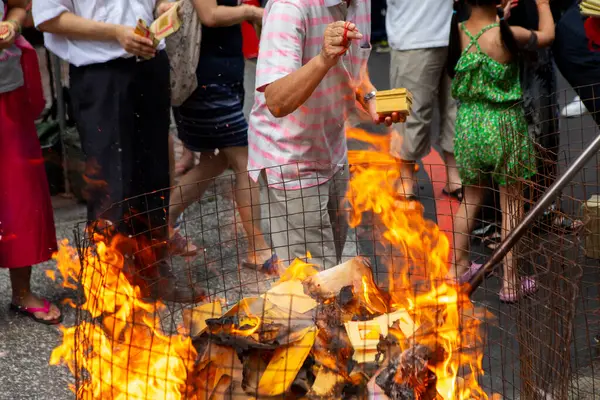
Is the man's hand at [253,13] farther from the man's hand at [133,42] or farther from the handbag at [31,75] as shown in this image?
the handbag at [31,75]

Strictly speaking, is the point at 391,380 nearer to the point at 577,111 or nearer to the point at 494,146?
the point at 494,146

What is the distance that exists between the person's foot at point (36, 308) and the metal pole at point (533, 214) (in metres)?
2.42

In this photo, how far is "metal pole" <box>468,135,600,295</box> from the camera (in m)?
2.72

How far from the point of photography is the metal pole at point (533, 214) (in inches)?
107

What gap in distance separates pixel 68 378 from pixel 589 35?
3222 millimetres

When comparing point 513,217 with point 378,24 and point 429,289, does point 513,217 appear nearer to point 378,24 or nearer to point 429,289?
point 429,289

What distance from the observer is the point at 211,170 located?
17.4 feet

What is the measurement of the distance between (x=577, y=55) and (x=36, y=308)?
324 cm

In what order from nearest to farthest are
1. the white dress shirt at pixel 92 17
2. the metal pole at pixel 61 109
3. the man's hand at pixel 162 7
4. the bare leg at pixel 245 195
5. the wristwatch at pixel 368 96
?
the wristwatch at pixel 368 96 < the white dress shirt at pixel 92 17 < the man's hand at pixel 162 7 < the bare leg at pixel 245 195 < the metal pole at pixel 61 109

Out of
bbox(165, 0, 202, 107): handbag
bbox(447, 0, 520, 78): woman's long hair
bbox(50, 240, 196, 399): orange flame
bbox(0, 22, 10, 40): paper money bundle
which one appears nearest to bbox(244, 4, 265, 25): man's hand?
A: bbox(165, 0, 202, 107): handbag

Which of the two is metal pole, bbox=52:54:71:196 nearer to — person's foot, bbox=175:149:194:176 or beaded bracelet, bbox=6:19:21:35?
person's foot, bbox=175:149:194:176

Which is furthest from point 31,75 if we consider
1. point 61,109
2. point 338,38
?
point 338,38

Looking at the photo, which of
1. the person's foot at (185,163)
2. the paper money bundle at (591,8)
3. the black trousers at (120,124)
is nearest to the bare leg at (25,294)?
the black trousers at (120,124)

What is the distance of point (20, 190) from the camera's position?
14.2ft
